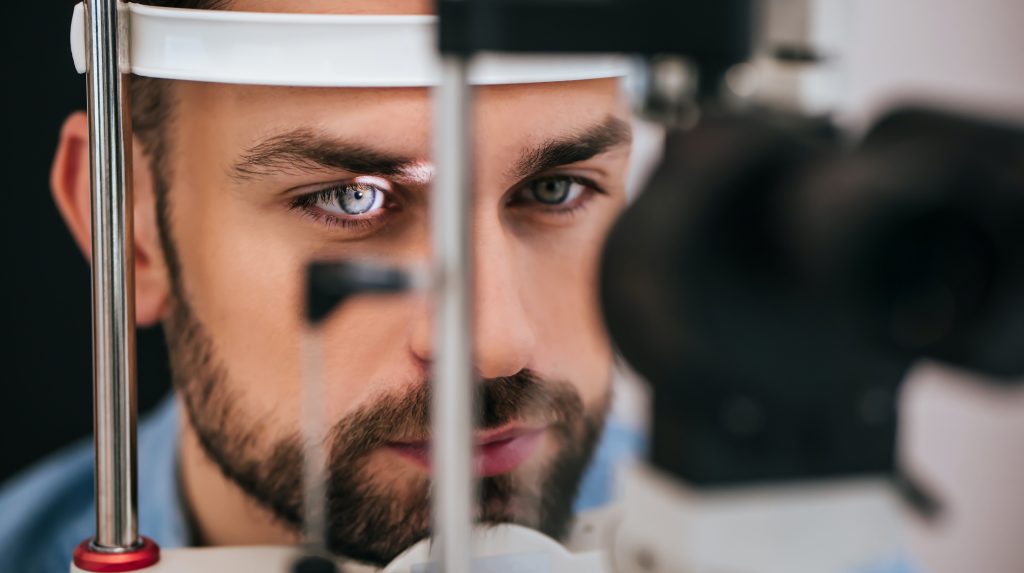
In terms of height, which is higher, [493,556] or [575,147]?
[575,147]

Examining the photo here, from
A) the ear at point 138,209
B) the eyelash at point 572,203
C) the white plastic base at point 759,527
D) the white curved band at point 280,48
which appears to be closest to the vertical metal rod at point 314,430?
the white plastic base at point 759,527

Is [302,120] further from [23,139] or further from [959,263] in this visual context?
[23,139]

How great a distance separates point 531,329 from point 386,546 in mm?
248

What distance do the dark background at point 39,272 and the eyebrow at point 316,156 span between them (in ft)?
2.28

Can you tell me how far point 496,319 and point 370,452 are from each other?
18 centimetres

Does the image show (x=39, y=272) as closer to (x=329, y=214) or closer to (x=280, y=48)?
(x=329, y=214)

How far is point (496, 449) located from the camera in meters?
1.08

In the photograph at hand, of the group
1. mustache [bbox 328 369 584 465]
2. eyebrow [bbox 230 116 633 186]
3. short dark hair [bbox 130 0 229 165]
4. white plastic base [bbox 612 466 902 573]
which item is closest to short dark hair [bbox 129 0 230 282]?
short dark hair [bbox 130 0 229 165]

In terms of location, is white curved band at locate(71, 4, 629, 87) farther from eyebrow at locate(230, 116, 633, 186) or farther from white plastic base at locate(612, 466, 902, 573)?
white plastic base at locate(612, 466, 902, 573)

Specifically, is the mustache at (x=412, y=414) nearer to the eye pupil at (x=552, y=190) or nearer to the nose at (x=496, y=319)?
the nose at (x=496, y=319)

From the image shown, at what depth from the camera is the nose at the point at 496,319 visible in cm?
95

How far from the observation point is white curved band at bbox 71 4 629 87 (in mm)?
886

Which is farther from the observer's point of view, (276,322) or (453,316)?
(276,322)

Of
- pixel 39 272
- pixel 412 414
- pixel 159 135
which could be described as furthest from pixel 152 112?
pixel 39 272
